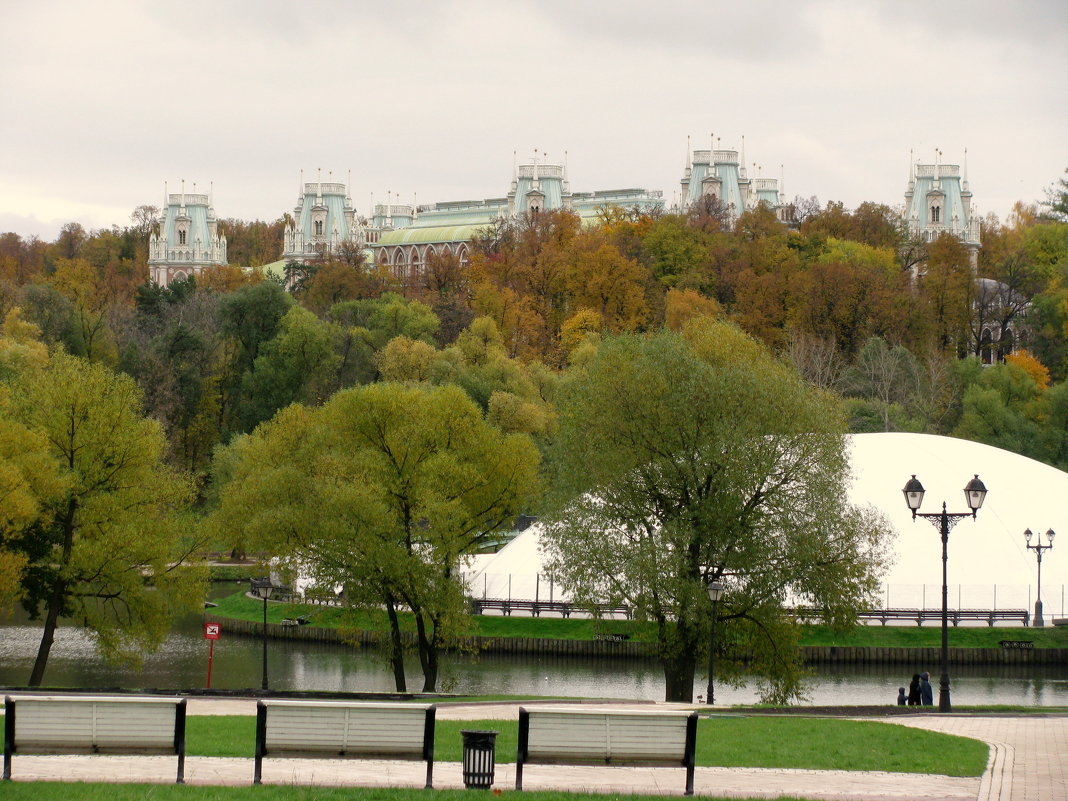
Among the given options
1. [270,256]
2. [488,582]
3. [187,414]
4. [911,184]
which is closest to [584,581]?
[488,582]

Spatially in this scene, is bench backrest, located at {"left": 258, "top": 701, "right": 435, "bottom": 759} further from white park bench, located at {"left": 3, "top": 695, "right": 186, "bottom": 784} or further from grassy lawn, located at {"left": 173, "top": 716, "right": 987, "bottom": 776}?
grassy lawn, located at {"left": 173, "top": 716, "right": 987, "bottom": 776}

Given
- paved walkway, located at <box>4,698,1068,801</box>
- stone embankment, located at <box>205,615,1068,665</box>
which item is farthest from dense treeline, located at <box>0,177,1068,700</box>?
paved walkway, located at <box>4,698,1068,801</box>

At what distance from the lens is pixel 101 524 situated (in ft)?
124

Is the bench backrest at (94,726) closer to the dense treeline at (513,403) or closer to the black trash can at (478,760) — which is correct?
the black trash can at (478,760)

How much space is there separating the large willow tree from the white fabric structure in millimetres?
13268

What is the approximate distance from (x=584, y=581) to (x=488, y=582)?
19000 millimetres

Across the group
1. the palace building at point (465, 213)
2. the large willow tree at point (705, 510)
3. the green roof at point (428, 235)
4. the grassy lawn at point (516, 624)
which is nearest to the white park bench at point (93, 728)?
the large willow tree at point (705, 510)

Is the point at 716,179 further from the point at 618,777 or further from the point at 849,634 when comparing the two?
the point at 618,777

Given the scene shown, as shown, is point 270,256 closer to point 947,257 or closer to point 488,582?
point 947,257

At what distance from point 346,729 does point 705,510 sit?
65.7 ft

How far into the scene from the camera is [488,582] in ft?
174

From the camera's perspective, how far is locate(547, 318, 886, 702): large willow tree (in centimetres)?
3366

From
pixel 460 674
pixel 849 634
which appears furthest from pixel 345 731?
pixel 849 634

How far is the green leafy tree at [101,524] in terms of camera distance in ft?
122
